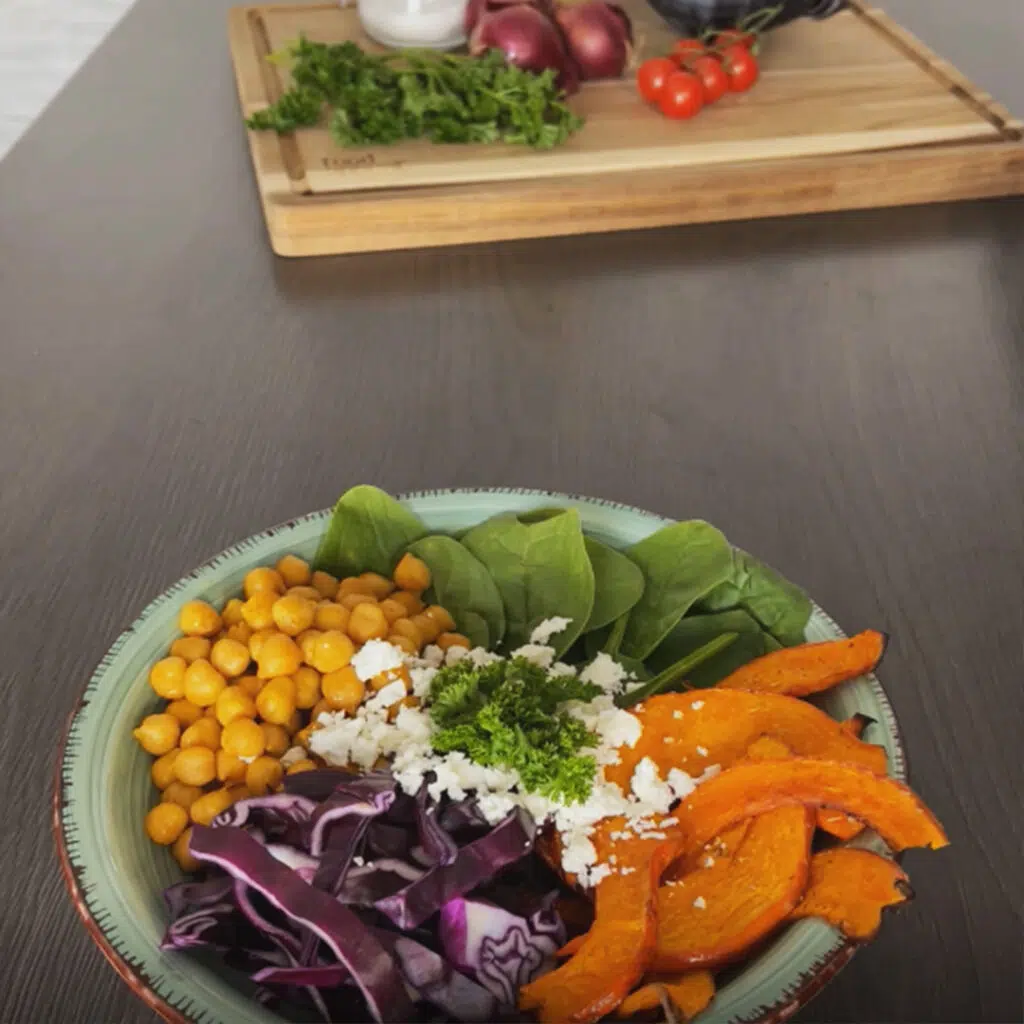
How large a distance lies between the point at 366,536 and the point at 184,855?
332 mm

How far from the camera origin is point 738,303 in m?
1.68

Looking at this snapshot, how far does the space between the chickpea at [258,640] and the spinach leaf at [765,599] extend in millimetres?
388

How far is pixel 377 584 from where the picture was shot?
1.02 metres

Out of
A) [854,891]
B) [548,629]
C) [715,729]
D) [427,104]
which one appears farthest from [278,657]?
[427,104]

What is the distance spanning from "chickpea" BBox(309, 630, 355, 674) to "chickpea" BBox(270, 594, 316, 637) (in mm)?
22

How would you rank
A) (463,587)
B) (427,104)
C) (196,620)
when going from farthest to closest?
(427,104) < (463,587) < (196,620)

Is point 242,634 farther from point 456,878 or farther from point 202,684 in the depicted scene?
point 456,878

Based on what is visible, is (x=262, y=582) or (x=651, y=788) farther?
(x=262, y=582)

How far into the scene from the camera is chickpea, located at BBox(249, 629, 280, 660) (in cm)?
92

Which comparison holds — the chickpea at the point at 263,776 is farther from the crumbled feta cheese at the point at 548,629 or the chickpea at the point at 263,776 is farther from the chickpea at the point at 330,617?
the crumbled feta cheese at the point at 548,629

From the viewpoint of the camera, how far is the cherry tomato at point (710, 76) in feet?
6.45

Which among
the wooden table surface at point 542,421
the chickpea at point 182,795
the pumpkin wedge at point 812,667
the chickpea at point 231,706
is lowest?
the wooden table surface at point 542,421

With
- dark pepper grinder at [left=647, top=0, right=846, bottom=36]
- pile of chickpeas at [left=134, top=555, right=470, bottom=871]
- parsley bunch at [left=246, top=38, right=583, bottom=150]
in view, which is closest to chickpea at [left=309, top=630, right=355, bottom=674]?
pile of chickpeas at [left=134, top=555, right=470, bottom=871]

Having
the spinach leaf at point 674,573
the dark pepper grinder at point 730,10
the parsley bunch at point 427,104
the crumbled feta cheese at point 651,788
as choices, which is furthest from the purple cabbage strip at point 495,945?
the dark pepper grinder at point 730,10
